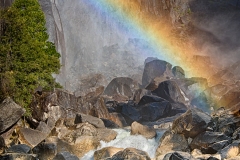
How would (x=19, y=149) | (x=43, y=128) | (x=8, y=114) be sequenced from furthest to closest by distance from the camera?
(x=43, y=128) → (x=8, y=114) → (x=19, y=149)

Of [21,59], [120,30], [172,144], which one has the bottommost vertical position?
[172,144]

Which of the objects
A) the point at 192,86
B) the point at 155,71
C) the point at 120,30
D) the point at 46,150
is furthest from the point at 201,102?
the point at 120,30

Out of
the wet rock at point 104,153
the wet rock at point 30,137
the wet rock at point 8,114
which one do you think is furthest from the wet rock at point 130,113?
the wet rock at point 8,114

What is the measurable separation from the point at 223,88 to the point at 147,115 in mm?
21258

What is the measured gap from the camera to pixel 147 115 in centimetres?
3900

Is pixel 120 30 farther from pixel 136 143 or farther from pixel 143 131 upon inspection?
pixel 136 143

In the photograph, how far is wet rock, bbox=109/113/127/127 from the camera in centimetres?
3582

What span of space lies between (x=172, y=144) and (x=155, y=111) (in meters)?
15.4

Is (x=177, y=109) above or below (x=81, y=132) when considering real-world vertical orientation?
below

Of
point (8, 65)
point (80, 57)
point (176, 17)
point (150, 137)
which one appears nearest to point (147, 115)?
point (150, 137)

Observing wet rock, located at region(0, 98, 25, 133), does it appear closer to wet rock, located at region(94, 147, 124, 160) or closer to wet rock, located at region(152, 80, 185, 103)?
wet rock, located at region(94, 147, 124, 160)

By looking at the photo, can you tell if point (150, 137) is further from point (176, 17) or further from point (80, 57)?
point (176, 17)

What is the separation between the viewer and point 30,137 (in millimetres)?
25312

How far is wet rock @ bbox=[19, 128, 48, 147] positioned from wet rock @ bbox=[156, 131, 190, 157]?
9014 millimetres
